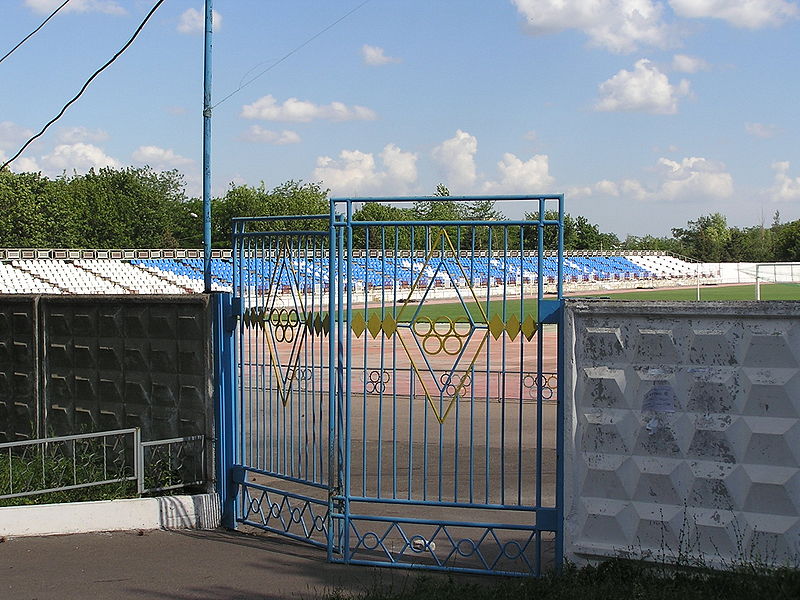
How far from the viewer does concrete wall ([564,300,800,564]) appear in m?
5.25

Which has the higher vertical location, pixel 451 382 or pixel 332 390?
pixel 332 390

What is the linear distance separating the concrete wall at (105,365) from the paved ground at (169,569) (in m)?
1.06

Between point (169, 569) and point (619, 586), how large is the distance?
9.12 feet

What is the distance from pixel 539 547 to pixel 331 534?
4.47 ft

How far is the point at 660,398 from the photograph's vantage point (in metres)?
5.57

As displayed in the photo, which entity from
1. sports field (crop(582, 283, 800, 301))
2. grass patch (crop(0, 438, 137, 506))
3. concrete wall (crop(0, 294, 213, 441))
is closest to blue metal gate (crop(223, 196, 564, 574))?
concrete wall (crop(0, 294, 213, 441))

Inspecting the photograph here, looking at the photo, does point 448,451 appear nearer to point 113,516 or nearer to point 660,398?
point 113,516

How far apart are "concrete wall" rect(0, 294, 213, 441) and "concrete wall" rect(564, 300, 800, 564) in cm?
305

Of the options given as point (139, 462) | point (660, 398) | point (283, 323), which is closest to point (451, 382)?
point (283, 323)

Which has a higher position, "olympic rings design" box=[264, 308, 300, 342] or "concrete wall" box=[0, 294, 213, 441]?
"olympic rings design" box=[264, 308, 300, 342]

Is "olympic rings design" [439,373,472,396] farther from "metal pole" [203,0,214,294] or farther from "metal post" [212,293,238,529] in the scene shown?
"metal pole" [203,0,214,294]

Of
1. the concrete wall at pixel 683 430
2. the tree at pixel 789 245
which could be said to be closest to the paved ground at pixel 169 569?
the concrete wall at pixel 683 430

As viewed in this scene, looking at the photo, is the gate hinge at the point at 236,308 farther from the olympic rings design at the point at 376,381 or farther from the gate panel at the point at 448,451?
the olympic rings design at the point at 376,381

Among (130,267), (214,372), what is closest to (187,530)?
(214,372)
